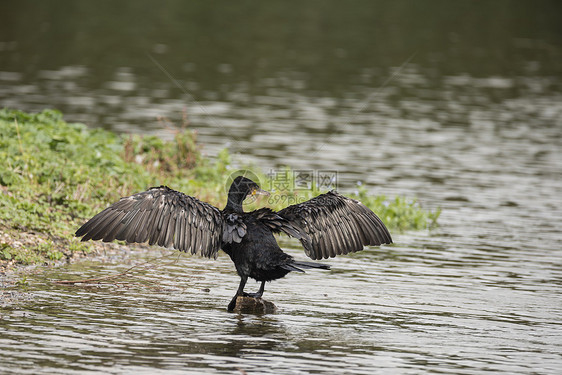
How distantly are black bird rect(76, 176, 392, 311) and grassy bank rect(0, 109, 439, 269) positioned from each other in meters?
2.01

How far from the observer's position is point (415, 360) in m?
7.57

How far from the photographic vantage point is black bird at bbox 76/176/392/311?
8453mm

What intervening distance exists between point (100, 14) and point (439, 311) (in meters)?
31.4

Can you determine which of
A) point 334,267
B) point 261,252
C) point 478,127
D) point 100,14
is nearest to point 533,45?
point 478,127

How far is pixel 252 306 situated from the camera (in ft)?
Answer: 29.3

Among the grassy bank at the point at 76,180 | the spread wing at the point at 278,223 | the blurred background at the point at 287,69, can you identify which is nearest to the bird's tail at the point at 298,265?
the spread wing at the point at 278,223

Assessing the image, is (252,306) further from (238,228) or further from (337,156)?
(337,156)

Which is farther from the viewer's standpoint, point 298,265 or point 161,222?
point 161,222

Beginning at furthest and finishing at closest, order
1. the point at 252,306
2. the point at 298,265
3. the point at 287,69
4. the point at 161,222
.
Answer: the point at 287,69 < the point at 252,306 < the point at 161,222 < the point at 298,265

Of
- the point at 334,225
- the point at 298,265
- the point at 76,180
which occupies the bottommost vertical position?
the point at 298,265

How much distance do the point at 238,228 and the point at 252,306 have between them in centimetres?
85

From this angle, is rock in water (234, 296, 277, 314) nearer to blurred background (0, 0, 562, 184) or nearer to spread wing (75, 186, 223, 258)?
spread wing (75, 186, 223, 258)

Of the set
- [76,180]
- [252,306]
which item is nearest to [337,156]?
[76,180]

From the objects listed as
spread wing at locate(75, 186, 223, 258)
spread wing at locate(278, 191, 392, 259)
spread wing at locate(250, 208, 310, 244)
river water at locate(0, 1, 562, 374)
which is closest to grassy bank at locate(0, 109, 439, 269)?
river water at locate(0, 1, 562, 374)
